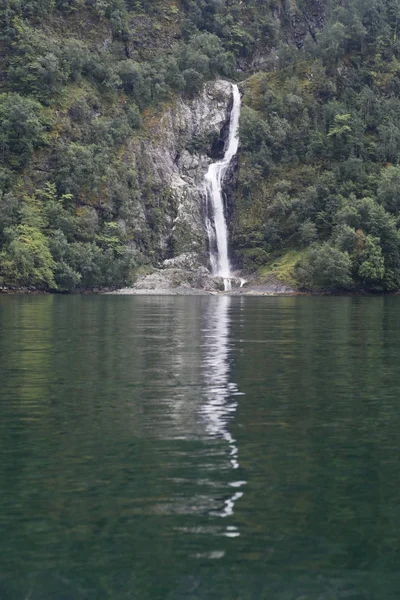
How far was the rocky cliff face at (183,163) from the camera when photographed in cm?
11150

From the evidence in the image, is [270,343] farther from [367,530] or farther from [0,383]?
[367,530]

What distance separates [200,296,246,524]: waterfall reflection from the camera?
9.52 metres

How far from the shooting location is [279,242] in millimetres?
112062

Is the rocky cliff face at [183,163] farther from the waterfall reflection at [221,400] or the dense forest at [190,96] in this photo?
the waterfall reflection at [221,400]

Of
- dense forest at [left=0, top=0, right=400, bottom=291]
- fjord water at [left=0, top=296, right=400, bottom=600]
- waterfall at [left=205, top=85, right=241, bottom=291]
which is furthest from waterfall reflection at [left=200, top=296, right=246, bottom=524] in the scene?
waterfall at [left=205, top=85, right=241, bottom=291]

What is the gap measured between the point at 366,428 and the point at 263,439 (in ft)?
6.61

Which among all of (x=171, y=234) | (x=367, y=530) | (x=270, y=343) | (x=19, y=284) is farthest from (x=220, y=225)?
(x=367, y=530)

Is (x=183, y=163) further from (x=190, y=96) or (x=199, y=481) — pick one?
(x=199, y=481)

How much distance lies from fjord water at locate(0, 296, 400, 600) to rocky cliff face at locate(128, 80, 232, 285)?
292 feet

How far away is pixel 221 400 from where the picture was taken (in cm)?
1599

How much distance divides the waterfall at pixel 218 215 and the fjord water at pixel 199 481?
288ft

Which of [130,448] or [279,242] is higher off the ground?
[279,242]

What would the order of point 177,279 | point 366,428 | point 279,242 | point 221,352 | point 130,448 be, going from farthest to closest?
point 279,242, point 177,279, point 221,352, point 366,428, point 130,448

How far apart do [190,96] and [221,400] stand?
370 ft
